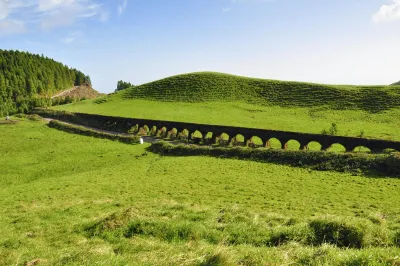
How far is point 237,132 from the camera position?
5228 cm

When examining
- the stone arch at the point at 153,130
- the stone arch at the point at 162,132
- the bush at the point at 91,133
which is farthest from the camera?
the stone arch at the point at 153,130

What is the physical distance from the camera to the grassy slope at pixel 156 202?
864cm

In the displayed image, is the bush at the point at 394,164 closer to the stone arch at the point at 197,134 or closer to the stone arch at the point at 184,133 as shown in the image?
the stone arch at the point at 197,134

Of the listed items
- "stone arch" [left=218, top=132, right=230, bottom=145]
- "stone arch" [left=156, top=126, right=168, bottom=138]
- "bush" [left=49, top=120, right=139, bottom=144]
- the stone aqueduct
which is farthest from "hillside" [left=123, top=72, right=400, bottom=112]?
"bush" [left=49, top=120, right=139, bottom=144]

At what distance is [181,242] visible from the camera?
35.6 ft

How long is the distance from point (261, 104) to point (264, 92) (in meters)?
9.39

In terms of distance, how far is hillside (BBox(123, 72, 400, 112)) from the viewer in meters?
83.2

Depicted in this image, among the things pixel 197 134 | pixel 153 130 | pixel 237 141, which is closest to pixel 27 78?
pixel 153 130

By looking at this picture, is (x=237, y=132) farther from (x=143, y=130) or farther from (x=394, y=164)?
(x=394, y=164)

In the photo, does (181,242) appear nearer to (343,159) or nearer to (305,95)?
(343,159)

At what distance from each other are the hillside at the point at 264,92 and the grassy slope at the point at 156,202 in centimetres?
5134

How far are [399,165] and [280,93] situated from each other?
2595 inches

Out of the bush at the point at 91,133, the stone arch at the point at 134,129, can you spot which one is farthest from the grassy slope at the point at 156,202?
the stone arch at the point at 134,129

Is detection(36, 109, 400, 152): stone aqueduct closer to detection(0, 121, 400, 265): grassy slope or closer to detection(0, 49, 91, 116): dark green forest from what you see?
detection(0, 121, 400, 265): grassy slope
